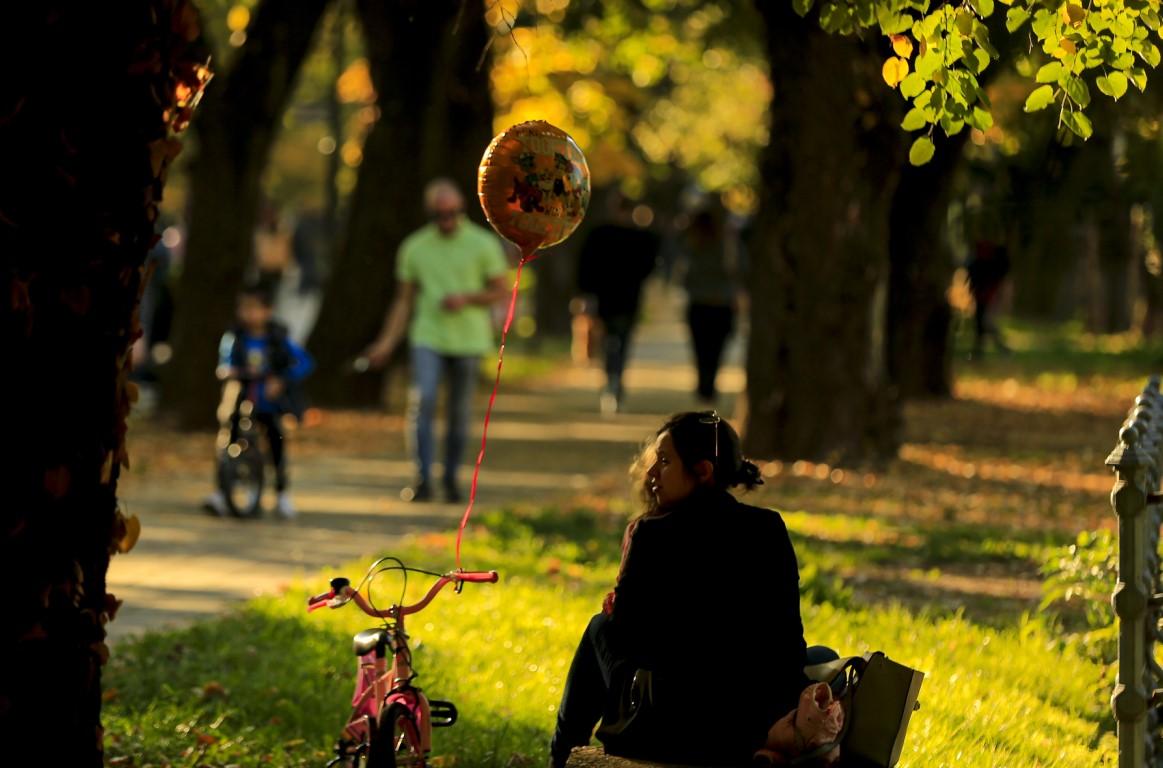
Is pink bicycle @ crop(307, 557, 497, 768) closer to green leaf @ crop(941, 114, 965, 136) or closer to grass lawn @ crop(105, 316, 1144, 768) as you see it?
grass lawn @ crop(105, 316, 1144, 768)

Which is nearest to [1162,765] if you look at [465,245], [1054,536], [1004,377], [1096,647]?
[1096,647]

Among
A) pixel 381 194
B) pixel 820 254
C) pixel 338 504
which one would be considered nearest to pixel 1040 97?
pixel 338 504

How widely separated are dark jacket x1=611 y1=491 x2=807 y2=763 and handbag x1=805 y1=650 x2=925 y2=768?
0.49 feet

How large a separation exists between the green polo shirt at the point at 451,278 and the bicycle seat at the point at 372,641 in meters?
8.13

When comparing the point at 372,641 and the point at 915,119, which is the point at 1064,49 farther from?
the point at 372,641

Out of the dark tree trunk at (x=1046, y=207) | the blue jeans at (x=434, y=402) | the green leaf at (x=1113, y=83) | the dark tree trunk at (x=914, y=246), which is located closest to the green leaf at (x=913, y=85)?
the green leaf at (x=1113, y=83)

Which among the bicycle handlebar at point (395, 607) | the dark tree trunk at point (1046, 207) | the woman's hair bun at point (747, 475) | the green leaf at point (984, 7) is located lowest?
the bicycle handlebar at point (395, 607)

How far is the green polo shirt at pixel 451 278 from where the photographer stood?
13.7 metres

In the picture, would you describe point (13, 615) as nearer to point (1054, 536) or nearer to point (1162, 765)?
point (1162, 765)

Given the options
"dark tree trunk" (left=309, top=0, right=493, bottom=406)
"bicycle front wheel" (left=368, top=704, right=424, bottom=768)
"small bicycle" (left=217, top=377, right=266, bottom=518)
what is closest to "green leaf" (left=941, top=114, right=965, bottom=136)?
"bicycle front wheel" (left=368, top=704, right=424, bottom=768)

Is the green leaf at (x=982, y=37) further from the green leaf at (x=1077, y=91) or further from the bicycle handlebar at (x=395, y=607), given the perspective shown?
the bicycle handlebar at (x=395, y=607)

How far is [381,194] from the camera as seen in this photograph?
69.3 feet

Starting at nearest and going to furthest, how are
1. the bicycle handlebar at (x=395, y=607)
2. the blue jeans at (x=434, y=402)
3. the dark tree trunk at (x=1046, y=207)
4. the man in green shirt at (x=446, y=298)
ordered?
the bicycle handlebar at (x=395, y=607), the man in green shirt at (x=446, y=298), the blue jeans at (x=434, y=402), the dark tree trunk at (x=1046, y=207)

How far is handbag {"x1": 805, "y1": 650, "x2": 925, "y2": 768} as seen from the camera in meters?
5.34
